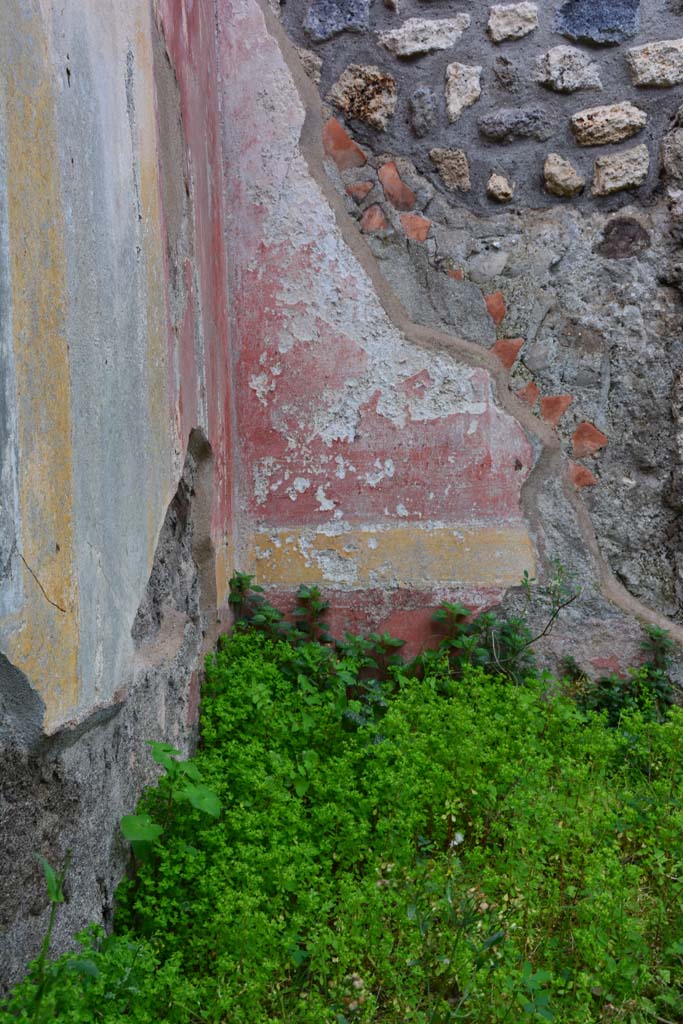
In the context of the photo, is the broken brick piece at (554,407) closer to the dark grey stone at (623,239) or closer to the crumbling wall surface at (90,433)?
the dark grey stone at (623,239)

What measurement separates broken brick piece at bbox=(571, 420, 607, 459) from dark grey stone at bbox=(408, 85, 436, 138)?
4.12 ft

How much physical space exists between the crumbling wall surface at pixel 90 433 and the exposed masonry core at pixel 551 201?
0.95 m

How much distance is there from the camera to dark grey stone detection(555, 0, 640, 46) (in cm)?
299

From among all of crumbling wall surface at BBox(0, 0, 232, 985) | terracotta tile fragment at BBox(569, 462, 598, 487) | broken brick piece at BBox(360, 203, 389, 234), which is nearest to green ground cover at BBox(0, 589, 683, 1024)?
crumbling wall surface at BBox(0, 0, 232, 985)

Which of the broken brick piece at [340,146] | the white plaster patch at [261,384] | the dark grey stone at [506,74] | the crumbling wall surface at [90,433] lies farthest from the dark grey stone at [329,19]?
the white plaster patch at [261,384]

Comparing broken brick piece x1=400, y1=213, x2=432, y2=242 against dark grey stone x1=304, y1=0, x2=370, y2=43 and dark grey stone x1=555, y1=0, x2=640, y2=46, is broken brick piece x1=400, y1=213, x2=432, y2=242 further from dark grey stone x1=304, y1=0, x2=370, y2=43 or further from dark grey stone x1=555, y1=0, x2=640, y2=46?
dark grey stone x1=555, y1=0, x2=640, y2=46

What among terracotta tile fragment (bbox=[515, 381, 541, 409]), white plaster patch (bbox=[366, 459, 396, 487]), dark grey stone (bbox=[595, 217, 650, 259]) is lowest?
white plaster patch (bbox=[366, 459, 396, 487])

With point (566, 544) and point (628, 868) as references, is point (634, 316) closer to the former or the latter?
point (566, 544)

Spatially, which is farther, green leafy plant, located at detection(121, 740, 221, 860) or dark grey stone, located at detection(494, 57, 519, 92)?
dark grey stone, located at detection(494, 57, 519, 92)

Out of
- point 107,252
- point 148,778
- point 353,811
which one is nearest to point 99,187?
point 107,252

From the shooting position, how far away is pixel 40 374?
1.28 meters

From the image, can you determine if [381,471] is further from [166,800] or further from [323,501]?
[166,800]

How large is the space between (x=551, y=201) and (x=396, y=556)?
1420 millimetres

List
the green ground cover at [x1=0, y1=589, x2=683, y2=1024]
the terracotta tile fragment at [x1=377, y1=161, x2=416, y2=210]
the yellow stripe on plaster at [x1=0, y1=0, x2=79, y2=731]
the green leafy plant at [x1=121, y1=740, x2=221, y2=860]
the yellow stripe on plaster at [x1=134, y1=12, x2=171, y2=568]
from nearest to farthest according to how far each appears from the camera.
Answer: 1. the yellow stripe on plaster at [x1=0, y1=0, x2=79, y2=731]
2. the green ground cover at [x1=0, y1=589, x2=683, y2=1024]
3. the green leafy plant at [x1=121, y1=740, x2=221, y2=860]
4. the yellow stripe on plaster at [x1=134, y1=12, x2=171, y2=568]
5. the terracotta tile fragment at [x1=377, y1=161, x2=416, y2=210]
